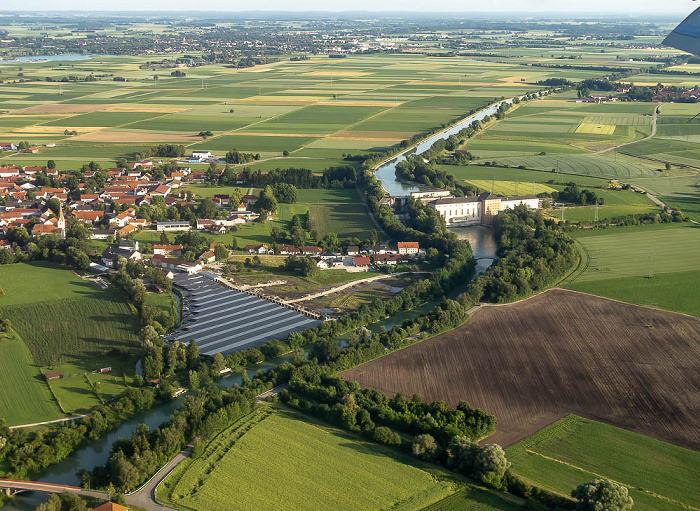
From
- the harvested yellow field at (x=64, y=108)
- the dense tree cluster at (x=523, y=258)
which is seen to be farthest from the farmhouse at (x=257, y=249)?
the harvested yellow field at (x=64, y=108)

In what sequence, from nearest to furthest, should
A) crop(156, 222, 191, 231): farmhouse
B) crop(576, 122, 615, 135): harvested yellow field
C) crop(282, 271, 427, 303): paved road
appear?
1. crop(282, 271, 427, 303): paved road
2. crop(156, 222, 191, 231): farmhouse
3. crop(576, 122, 615, 135): harvested yellow field

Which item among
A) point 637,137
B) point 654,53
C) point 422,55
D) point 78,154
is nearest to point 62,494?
point 78,154

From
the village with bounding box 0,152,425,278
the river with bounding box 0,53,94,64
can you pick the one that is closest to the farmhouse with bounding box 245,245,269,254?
the village with bounding box 0,152,425,278

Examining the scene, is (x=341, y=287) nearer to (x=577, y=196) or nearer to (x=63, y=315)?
(x=63, y=315)

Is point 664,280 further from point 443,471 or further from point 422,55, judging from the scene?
point 422,55

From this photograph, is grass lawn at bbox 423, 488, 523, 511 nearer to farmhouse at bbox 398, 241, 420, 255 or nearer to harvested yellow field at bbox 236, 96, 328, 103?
farmhouse at bbox 398, 241, 420, 255

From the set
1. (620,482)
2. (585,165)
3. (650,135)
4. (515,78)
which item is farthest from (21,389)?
(515,78)

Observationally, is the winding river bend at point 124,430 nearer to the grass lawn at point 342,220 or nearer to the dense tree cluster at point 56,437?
the dense tree cluster at point 56,437
